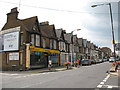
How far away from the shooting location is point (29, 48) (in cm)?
2239

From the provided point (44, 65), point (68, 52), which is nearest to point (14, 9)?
point (44, 65)

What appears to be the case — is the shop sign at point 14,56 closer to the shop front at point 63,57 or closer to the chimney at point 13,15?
the chimney at point 13,15

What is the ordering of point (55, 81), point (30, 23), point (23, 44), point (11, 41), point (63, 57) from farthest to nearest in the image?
1. point (63, 57)
2. point (30, 23)
3. point (11, 41)
4. point (23, 44)
5. point (55, 81)

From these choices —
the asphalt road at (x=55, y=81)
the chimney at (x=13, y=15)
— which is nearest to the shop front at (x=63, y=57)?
the chimney at (x=13, y=15)

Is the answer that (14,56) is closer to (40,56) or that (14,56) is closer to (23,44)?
(23,44)

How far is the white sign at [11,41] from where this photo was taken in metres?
23.8

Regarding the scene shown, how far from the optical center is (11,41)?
24.7m

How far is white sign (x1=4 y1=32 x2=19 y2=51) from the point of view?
78.1 feet

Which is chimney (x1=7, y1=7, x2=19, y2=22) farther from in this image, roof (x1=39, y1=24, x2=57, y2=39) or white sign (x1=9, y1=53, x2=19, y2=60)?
white sign (x1=9, y1=53, x2=19, y2=60)

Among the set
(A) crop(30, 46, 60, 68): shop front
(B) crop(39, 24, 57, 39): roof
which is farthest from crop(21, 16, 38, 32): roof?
(B) crop(39, 24, 57, 39): roof

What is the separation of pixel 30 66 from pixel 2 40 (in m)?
8.53

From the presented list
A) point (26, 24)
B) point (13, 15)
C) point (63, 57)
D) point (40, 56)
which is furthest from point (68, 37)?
point (13, 15)

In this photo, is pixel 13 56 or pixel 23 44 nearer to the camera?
pixel 23 44

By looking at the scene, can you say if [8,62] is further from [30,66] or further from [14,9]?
[14,9]
